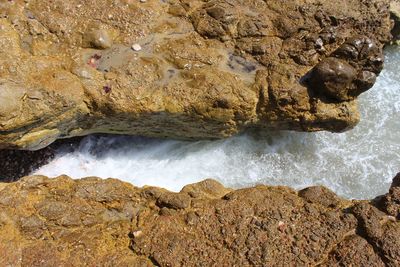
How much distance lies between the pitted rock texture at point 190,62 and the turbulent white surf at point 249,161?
2.33 feet

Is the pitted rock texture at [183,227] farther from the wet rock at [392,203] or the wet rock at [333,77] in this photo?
the wet rock at [333,77]

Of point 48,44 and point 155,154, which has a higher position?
point 48,44

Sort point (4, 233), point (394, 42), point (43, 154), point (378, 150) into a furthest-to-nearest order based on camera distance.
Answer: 1. point (394, 42)
2. point (378, 150)
3. point (43, 154)
4. point (4, 233)

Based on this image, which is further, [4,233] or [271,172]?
[271,172]

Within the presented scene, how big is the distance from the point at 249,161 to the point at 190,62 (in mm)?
2046

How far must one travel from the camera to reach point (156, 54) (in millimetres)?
5914

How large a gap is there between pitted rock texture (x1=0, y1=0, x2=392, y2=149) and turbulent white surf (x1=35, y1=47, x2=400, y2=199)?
2.33 ft

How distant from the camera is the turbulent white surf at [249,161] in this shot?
6.88 metres

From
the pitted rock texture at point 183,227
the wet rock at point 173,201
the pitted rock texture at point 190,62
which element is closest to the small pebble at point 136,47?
the pitted rock texture at point 190,62

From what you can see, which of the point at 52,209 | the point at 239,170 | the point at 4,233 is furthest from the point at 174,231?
the point at 239,170

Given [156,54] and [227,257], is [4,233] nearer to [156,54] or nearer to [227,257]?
[227,257]

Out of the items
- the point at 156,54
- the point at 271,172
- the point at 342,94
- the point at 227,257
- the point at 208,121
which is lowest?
the point at 271,172

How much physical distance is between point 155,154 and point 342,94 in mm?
3018

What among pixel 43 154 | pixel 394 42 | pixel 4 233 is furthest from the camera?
pixel 394 42
